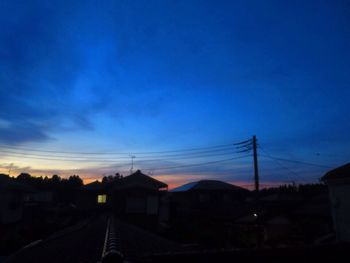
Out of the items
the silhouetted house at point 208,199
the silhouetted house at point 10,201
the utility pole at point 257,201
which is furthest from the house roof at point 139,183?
the utility pole at point 257,201

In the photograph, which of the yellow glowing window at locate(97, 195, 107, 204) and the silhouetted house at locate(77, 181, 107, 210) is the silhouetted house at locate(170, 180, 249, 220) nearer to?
the yellow glowing window at locate(97, 195, 107, 204)

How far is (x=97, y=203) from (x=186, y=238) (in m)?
17.2

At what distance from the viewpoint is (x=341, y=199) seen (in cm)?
1772

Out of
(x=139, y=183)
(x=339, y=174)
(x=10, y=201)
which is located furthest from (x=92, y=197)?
(x=339, y=174)

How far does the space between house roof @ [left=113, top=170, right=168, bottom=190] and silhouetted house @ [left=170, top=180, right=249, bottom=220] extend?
8020 mm

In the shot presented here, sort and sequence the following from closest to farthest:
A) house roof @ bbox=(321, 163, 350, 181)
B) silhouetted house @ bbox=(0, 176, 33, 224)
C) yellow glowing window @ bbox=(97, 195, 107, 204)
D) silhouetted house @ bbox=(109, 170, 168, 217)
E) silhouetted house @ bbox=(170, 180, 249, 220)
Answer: house roof @ bbox=(321, 163, 350, 181) < silhouetted house @ bbox=(0, 176, 33, 224) < silhouetted house @ bbox=(109, 170, 168, 217) < yellow glowing window @ bbox=(97, 195, 107, 204) < silhouetted house @ bbox=(170, 180, 249, 220)

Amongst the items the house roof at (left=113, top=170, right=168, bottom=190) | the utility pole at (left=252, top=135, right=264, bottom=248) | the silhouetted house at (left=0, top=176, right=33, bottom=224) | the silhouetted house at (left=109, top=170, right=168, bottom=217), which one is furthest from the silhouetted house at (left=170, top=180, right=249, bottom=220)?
the silhouetted house at (left=0, top=176, right=33, bottom=224)

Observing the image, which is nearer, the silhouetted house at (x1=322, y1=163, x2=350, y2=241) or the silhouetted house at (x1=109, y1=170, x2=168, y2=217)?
the silhouetted house at (x1=322, y1=163, x2=350, y2=241)

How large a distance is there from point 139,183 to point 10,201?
49.6ft

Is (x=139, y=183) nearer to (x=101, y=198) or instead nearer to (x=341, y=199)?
(x=101, y=198)

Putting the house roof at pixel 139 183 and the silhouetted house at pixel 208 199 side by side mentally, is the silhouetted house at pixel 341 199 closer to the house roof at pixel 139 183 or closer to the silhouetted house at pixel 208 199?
the house roof at pixel 139 183

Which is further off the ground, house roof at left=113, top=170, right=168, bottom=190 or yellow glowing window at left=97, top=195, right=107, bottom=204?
house roof at left=113, top=170, right=168, bottom=190

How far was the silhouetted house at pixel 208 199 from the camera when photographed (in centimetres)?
4209

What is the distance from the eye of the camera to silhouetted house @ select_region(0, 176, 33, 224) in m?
30.7
